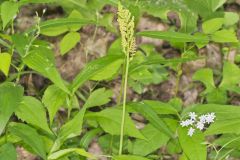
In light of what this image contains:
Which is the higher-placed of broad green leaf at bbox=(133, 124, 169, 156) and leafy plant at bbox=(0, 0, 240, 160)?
leafy plant at bbox=(0, 0, 240, 160)

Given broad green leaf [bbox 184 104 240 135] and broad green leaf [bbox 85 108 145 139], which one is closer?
broad green leaf [bbox 184 104 240 135]

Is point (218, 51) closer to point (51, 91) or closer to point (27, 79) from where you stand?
point (27, 79)

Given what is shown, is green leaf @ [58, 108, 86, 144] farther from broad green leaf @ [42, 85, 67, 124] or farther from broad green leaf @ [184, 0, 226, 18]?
broad green leaf @ [184, 0, 226, 18]

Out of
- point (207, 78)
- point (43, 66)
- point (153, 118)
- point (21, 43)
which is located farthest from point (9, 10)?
point (207, 78)

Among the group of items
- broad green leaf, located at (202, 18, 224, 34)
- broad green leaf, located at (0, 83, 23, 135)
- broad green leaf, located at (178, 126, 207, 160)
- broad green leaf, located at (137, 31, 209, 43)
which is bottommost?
broad green leaf, located at (178, 126, 207, 160)

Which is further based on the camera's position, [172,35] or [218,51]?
[218,51]

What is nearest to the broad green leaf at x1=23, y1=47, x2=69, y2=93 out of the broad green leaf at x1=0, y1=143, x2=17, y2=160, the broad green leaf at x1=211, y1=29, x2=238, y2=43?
the broad green leaf at x1=0, y1=143, x2=17, y2=160

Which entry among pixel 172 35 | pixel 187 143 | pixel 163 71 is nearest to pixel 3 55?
pixel 172 35
